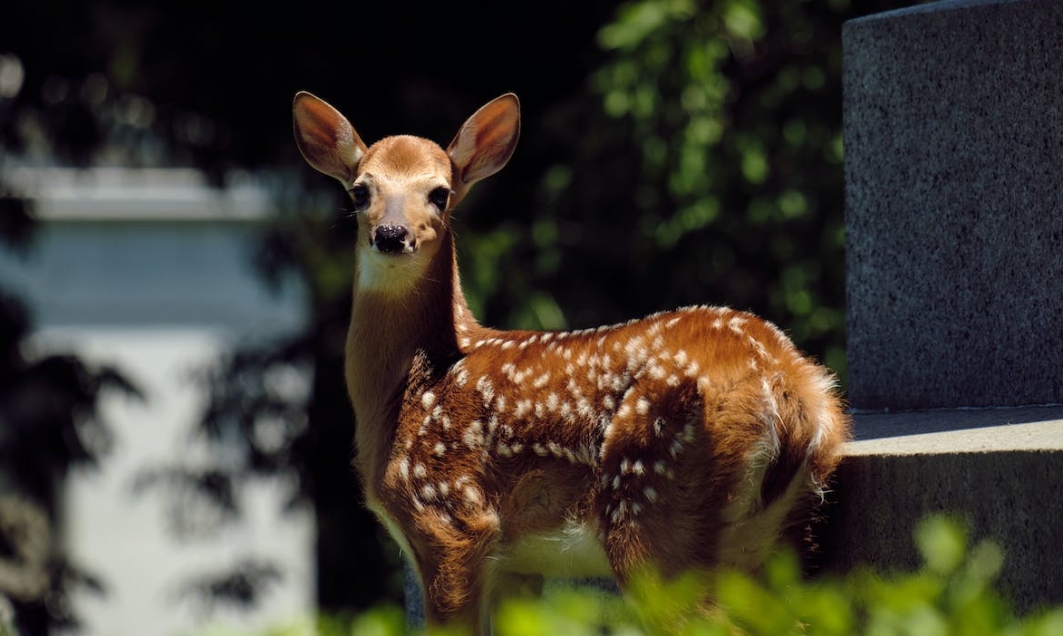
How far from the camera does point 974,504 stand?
4848 mm

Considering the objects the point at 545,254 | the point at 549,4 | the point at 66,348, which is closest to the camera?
the point at 545,254

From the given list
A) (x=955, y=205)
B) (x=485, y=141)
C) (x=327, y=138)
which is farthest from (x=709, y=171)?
(x=327, y=138)

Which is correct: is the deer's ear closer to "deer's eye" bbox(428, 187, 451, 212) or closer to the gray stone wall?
"deer's eye" bbox(428, 187, 451, 212)

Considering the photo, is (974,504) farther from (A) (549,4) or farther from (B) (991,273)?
(A) (549,4)

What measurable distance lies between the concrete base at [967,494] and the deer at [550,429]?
6.3 inches

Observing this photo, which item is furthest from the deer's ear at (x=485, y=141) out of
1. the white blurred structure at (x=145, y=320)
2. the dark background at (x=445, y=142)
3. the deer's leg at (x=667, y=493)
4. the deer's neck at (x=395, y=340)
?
the white blurred structure at (x=145, y=320)

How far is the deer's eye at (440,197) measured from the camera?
5547 millimetres

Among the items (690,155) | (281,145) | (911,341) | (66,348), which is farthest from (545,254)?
(911,341)

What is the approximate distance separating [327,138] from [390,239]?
0.82m

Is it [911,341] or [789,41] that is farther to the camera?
[789,41]

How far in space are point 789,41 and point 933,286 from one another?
16.0 feet

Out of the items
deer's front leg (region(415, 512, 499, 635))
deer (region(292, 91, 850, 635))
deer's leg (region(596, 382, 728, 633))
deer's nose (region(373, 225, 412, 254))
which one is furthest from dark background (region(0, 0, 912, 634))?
deer's leg (region(596, 382, 728, 633))

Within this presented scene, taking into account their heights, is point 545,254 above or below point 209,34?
below

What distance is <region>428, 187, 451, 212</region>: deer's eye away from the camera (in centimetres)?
555
